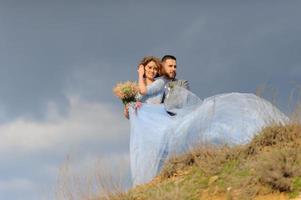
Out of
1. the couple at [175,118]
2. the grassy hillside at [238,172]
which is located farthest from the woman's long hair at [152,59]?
the grassy hillside at [238,172]

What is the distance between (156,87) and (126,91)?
0.53 m

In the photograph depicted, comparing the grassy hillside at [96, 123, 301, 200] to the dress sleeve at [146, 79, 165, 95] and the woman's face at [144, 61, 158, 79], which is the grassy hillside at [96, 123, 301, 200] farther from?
the woman's face at [144, 61, 158, 79]

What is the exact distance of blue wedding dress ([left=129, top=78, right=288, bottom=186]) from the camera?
1022 cm

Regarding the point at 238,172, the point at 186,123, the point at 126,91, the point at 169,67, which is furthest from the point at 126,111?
the point at 238,172

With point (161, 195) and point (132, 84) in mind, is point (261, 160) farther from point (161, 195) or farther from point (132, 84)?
point (132, 84)

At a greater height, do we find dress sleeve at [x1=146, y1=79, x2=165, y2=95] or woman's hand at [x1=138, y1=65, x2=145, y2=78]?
woman's hand at [x1=138, y1=65, x2=145, y2=78]

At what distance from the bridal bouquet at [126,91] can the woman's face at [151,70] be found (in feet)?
0.91

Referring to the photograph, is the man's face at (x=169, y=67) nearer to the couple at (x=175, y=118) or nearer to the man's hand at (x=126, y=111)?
the couple at (x=175, y=118)

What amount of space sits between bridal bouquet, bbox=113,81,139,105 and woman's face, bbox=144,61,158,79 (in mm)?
279

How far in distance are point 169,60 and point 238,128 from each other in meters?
2.27

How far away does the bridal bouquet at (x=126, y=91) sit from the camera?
11.6 m

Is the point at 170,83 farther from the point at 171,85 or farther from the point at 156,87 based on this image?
the point at 156,87

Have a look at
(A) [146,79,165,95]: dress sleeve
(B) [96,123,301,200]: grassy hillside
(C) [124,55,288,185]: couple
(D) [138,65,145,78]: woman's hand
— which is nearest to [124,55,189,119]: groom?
(C) [124,55,288,185]: couple

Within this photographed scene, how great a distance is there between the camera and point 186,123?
10.6 m
